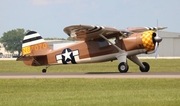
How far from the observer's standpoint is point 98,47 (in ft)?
105

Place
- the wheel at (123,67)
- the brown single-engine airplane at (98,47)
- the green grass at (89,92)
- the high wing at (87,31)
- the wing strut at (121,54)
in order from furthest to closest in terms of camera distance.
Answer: the wing strut at (121,54) < the wheel at (123,67) < the brown single-engine airplane at (98,47) < the high wing at (87,31) < the green grass at (89,92)

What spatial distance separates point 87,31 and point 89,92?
1150cm

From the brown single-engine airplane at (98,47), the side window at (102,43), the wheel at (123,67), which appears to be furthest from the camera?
the side window at (102,43)

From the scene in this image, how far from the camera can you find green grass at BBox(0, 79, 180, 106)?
647 inches

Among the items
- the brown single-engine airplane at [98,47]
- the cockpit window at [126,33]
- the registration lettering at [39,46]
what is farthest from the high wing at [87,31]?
the registration lettering at [39,46]

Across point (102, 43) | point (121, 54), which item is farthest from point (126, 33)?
point (102, 43)

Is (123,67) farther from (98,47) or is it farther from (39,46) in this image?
(39,46)

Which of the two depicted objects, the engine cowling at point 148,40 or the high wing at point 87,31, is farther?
the engine cowling at point 148,40

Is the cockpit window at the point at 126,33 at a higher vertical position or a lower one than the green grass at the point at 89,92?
higher

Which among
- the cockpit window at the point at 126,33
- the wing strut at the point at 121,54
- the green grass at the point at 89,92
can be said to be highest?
the cockpit window at the point at 126,33

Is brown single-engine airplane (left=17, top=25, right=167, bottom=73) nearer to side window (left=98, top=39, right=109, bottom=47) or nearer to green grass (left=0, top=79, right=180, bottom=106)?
side window (left=98, top=39, right=109, bottom=47)

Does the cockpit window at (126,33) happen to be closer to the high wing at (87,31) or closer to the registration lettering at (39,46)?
the high wing at (87,31)

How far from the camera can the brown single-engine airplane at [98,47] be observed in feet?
99.6

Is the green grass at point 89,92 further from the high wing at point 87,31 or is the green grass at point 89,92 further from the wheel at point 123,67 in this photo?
the wheel at point 123,67
